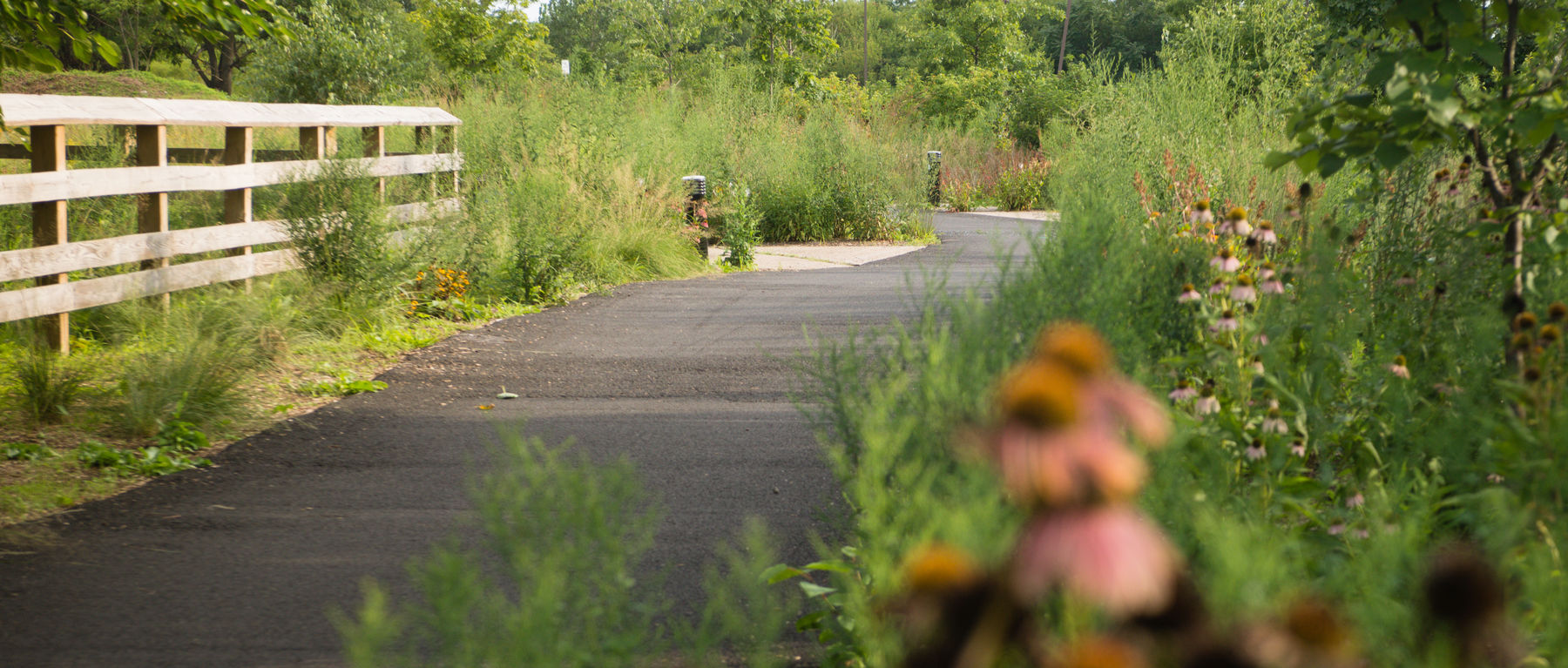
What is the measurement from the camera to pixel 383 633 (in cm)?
170

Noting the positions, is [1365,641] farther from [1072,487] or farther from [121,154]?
[121,154]

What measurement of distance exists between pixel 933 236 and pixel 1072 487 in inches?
697

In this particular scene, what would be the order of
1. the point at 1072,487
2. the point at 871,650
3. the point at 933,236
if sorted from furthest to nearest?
the point at 933,236, the point at 871,650, the point at 1072,487

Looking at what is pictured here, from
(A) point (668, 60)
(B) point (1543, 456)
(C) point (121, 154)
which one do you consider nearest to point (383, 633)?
(B) point (1543, 456)

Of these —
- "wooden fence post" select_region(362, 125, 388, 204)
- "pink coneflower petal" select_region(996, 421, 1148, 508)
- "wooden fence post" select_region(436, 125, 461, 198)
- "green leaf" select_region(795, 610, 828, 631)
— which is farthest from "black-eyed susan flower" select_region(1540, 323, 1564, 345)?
"wooden fence post" select_region(436, 125, 461, 198)

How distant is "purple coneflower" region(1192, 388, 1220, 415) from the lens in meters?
3.39

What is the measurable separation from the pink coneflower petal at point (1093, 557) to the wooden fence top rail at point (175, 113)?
6834mm

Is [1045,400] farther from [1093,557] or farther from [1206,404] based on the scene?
[1206,404]

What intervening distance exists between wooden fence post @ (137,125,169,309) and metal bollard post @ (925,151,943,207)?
14.0 metres

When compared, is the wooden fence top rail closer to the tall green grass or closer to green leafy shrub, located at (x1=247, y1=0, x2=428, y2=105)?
the tall green grass

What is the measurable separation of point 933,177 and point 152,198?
15.7 meters

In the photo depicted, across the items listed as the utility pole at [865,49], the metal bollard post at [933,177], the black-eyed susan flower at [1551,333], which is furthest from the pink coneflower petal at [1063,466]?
the utility pole at [865,49]

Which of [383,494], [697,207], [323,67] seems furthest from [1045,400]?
[323,67]

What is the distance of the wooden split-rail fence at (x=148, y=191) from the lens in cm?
630
